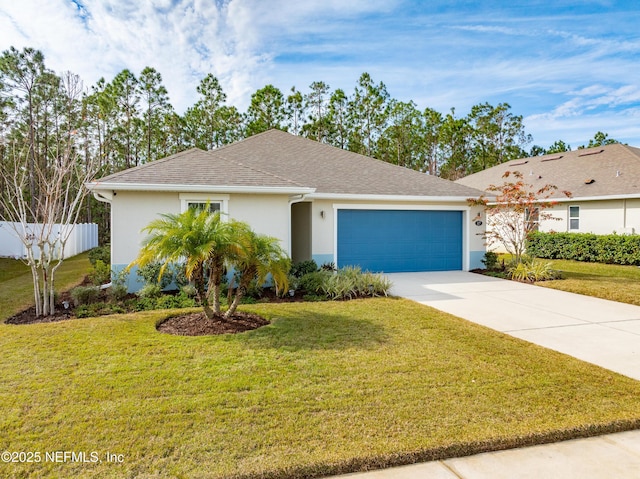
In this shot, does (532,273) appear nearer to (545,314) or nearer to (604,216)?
(545,314)

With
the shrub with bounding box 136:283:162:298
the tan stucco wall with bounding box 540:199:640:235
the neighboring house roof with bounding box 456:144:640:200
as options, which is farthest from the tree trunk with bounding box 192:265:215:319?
the neighboring house roof with bounding box 456:144:640:200

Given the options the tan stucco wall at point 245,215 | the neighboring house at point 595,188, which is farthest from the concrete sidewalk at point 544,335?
the neighboring house at point 595,188

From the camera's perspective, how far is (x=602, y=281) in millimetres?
11852

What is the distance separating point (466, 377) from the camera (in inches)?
188

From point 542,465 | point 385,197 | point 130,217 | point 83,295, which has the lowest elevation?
point 542,465

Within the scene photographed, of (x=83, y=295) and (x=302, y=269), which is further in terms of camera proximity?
(x=302, y=269)

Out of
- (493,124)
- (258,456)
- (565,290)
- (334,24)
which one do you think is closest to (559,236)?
(565,290)

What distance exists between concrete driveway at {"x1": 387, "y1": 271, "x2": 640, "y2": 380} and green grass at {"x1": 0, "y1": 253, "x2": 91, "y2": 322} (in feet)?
28.6

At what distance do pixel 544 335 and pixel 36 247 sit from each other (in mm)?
21852

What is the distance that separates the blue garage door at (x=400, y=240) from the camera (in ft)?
43.3

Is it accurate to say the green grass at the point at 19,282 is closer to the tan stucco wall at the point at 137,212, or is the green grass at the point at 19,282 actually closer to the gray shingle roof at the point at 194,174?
the tan stucco wall at the point at 137,212

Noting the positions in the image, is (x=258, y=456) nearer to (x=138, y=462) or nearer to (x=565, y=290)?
(x=138, y=462)

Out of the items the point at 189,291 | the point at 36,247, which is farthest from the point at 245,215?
the point at 36,247

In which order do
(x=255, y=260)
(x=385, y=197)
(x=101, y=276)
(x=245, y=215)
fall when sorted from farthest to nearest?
(x=385, y=197) → (x=101, y=276) → (x=245, y=215) → (x=255, y=260)
